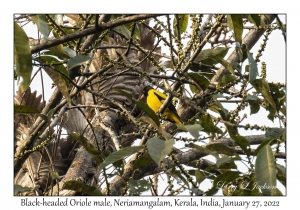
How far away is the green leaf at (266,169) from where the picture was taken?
1626 millimetres

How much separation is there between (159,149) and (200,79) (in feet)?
2.20

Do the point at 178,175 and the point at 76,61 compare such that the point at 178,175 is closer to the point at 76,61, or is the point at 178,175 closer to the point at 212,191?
the point at 212,191

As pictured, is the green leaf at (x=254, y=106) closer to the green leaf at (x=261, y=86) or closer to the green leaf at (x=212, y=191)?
the green leaf at (x=261, y=86)

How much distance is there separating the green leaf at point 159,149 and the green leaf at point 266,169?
32 cm

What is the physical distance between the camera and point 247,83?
7.00ft

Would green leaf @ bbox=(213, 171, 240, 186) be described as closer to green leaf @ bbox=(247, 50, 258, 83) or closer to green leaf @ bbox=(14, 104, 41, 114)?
green leaf @ bbox=(247, 50, 258, 83)

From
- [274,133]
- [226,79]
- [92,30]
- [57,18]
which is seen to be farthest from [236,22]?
[57,18]

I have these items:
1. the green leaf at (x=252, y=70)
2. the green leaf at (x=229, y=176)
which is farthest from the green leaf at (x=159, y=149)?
the green leaf at (x=252, y=70)

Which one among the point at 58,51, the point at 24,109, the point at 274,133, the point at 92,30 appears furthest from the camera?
the point at 24,109

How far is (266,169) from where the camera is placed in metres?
1.65

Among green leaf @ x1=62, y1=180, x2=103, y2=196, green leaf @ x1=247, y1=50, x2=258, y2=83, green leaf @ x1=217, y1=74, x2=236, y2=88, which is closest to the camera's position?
green leaf @ x1=247, y1=50, x2=258, y2=83

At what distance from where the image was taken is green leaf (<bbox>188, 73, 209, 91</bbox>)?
83.2 inches

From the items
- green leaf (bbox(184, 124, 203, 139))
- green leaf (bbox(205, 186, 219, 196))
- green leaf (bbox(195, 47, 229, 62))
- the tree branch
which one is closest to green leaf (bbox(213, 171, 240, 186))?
green leaf (bbox(205, 186, 219, 196))

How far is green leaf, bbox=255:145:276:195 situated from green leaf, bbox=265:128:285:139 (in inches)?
8.7
